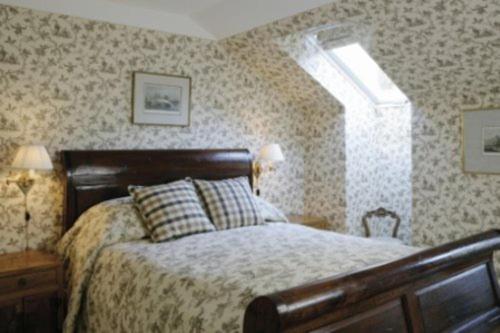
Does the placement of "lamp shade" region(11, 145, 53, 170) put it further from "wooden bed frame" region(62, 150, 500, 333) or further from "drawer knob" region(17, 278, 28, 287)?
"drawer knob" region(17, 278, 28, 287)

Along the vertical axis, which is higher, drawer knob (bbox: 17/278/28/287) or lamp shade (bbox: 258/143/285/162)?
lamp shade (bbox: 258/143/285/162)

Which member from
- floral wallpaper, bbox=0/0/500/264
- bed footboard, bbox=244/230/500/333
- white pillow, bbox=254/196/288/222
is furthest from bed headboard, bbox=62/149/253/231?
bed footboard, bbox=244/230/500/333

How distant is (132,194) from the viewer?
335 centimetres

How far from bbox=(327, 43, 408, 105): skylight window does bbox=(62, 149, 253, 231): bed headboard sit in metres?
1.40

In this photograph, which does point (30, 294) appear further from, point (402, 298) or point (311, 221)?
point (311, 221)

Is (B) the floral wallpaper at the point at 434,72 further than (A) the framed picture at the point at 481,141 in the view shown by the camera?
No

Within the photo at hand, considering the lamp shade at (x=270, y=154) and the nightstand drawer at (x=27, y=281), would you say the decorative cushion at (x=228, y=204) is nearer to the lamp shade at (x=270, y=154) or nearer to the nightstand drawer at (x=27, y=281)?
the lamp shade at (x=270, y=154)

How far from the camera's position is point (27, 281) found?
2814 millimetres

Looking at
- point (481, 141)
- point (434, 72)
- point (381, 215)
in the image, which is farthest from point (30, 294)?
point (481, 141)

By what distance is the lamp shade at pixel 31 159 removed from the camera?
3.01m

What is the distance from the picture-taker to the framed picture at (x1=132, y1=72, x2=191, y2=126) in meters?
3.79

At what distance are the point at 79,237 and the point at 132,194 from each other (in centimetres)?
46

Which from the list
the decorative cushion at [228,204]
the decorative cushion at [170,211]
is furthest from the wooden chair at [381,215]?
the decorative cushion at [170,211]

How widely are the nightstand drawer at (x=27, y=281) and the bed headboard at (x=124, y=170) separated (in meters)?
0.51
